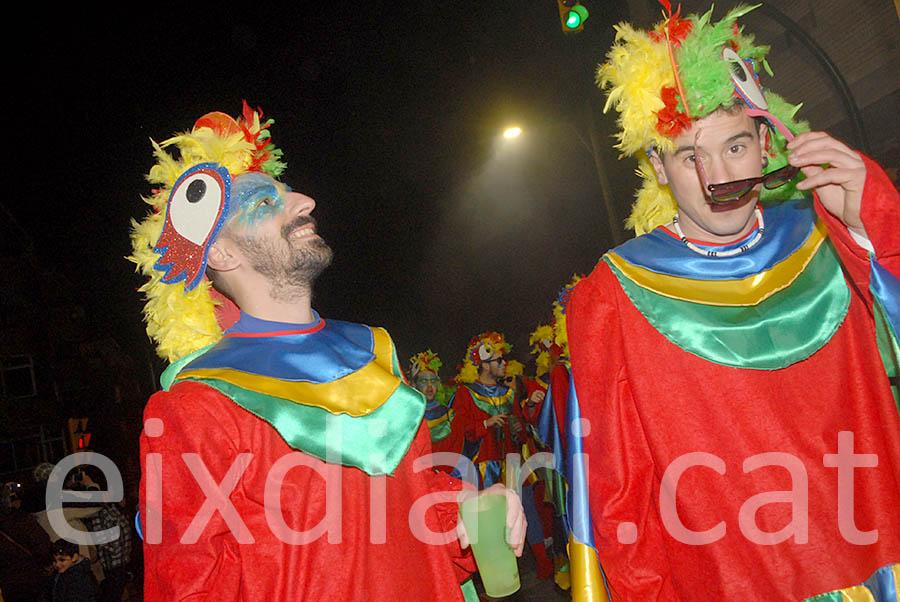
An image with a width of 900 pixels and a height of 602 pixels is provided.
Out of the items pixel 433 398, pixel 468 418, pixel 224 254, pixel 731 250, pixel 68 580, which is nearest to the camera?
pixel 731 250

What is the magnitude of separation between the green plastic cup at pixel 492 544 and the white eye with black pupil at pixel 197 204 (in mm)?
1287

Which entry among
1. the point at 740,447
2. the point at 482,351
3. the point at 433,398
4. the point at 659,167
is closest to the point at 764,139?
the point at 659,167

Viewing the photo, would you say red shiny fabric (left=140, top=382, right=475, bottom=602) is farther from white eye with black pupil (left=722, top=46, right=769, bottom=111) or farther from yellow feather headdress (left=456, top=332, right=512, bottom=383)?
yellow feather headdress (left=456, top=332, right=512, bottom=383)

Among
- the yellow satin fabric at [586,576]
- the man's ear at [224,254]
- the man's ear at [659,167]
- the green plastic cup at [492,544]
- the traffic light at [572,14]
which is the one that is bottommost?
the yellow satin fabric at [586,576]

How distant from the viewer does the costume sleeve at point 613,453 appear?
190 centimetres

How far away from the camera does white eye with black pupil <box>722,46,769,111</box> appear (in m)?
2.09

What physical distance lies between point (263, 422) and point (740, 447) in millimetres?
1452

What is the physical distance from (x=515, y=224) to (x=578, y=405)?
41.7ft

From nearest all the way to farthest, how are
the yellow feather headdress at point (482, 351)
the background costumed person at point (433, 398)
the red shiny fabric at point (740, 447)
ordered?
the red shiny fabric at point (740, 447) < the background costumed person at point (433, 398) < the yellow feather headdress at point (482, 351)

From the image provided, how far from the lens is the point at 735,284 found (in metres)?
2.07

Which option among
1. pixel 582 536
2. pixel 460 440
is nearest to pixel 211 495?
pixel 582 536

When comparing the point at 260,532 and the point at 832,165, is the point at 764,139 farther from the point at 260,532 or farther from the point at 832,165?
the point at 260,532

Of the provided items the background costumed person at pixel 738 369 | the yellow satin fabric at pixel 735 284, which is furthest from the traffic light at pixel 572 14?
the yellow satin fabric at pixel 735 284

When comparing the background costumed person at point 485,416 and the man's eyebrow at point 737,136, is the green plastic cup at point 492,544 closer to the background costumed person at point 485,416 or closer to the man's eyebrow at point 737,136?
the man's eyebrow at point 737,136
